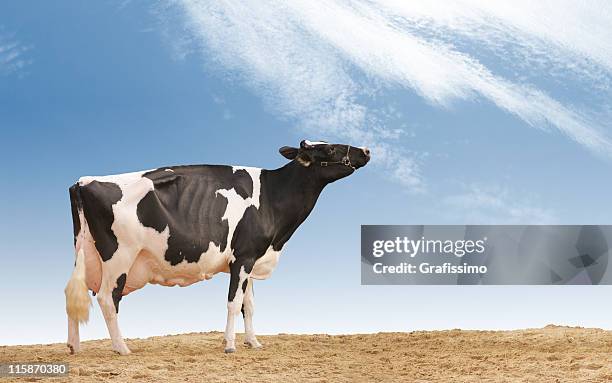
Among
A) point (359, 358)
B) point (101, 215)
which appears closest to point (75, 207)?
point (101, 215)

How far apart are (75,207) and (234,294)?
7.62 ft

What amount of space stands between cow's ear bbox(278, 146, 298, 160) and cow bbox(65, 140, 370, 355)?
0.05ft

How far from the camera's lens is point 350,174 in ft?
42.3

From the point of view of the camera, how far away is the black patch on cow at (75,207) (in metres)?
11.6

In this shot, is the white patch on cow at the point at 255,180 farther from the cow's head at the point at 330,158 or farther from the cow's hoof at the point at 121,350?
the cow's hoof at the point at 121,350

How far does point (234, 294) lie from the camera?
12.1 meters

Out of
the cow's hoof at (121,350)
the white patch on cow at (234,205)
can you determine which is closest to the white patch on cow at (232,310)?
the white patch on cow at (234,205)

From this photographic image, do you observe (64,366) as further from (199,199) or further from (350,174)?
(350,174)

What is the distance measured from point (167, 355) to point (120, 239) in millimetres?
1687

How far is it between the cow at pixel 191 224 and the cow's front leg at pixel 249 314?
0.01 m

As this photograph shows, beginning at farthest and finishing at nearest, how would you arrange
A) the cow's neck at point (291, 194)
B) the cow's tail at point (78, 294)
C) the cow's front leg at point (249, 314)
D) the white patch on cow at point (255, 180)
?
the cow's front leg at point (249, 314)
the cow's neck at point (291, 194)
the white patch on cow at point (255, 180)
the cow's tail at point (78, 294)

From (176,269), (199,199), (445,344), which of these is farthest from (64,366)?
(445,344)

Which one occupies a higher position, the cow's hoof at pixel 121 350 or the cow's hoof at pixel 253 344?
the cow's hoof at pixel 253 344

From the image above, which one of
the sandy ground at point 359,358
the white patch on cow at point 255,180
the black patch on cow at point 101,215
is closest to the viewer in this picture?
the sandy ground at point 359,358
